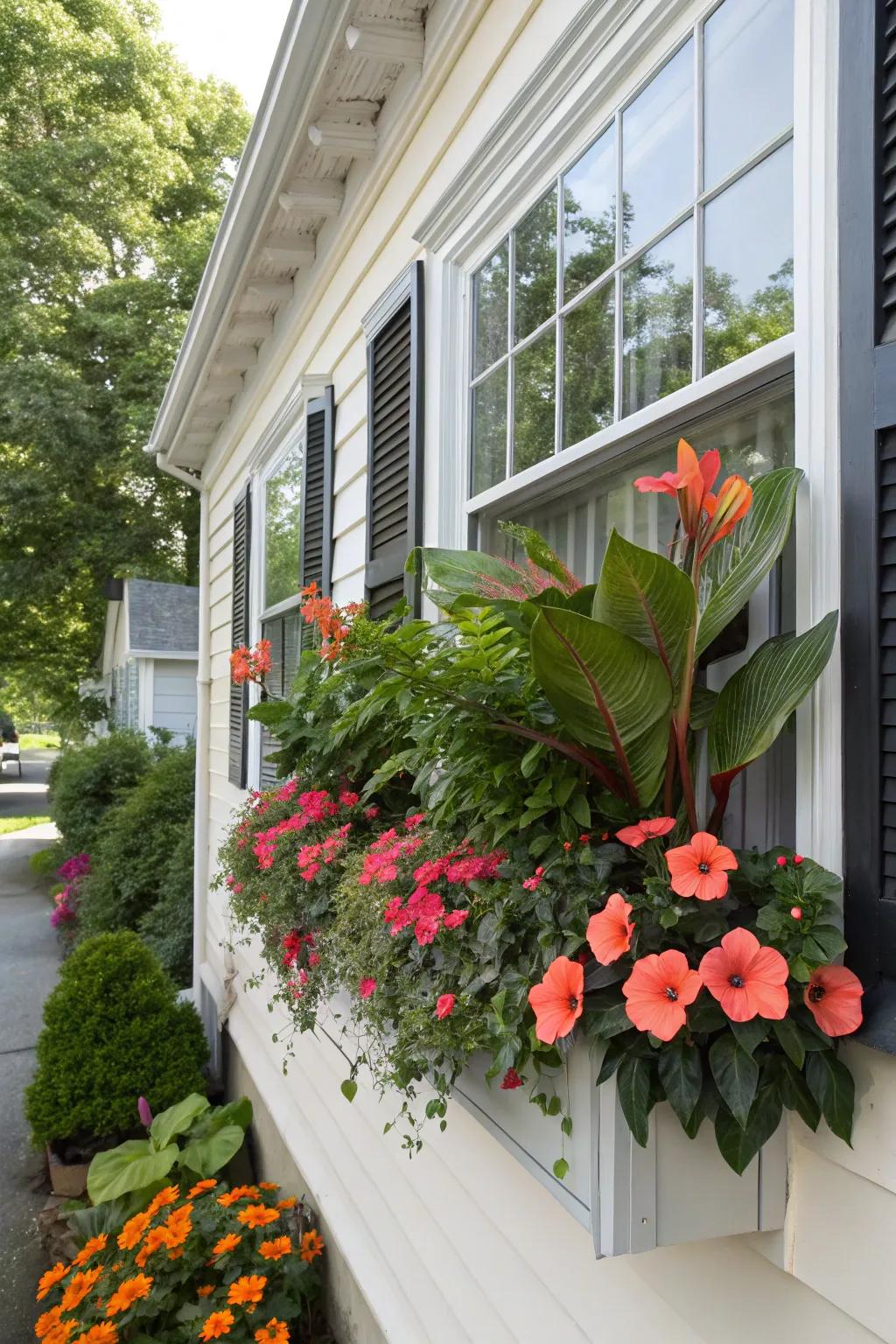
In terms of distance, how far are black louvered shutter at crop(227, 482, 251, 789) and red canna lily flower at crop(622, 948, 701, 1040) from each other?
4.02 m

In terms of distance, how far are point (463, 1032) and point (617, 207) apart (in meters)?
1.55

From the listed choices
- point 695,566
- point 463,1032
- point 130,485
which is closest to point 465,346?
point 695,566

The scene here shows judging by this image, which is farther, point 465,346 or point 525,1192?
point 465,346

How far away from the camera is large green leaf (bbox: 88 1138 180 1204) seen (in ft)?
11.4

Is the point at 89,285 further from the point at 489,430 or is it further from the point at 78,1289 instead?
the point at 78,1289

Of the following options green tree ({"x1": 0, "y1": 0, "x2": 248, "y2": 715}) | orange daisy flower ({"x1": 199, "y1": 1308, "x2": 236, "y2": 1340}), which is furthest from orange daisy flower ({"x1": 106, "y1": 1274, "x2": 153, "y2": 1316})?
green tree ({"x1": 0, "y1": 0, "x2": 248, "y2": 715})

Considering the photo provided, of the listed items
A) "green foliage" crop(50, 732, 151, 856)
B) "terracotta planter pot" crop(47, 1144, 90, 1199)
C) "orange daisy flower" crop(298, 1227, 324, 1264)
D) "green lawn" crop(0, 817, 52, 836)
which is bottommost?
"green lawn" crop(0, 817, 52, 836)

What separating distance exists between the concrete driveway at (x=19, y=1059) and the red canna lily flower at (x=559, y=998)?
344 centimetres

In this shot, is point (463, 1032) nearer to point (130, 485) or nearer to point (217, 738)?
point (217, 738)

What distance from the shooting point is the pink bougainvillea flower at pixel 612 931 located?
1028 millimetres

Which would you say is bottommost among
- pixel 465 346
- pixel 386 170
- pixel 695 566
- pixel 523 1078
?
pixel 523 1078

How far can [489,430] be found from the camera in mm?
2348

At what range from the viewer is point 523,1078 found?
1.30 m

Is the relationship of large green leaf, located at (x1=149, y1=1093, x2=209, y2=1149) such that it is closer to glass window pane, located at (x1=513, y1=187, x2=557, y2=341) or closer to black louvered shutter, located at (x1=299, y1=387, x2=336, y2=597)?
black louvered shutter, located at (x1=299, y1=387, x2=336, y2=597)
